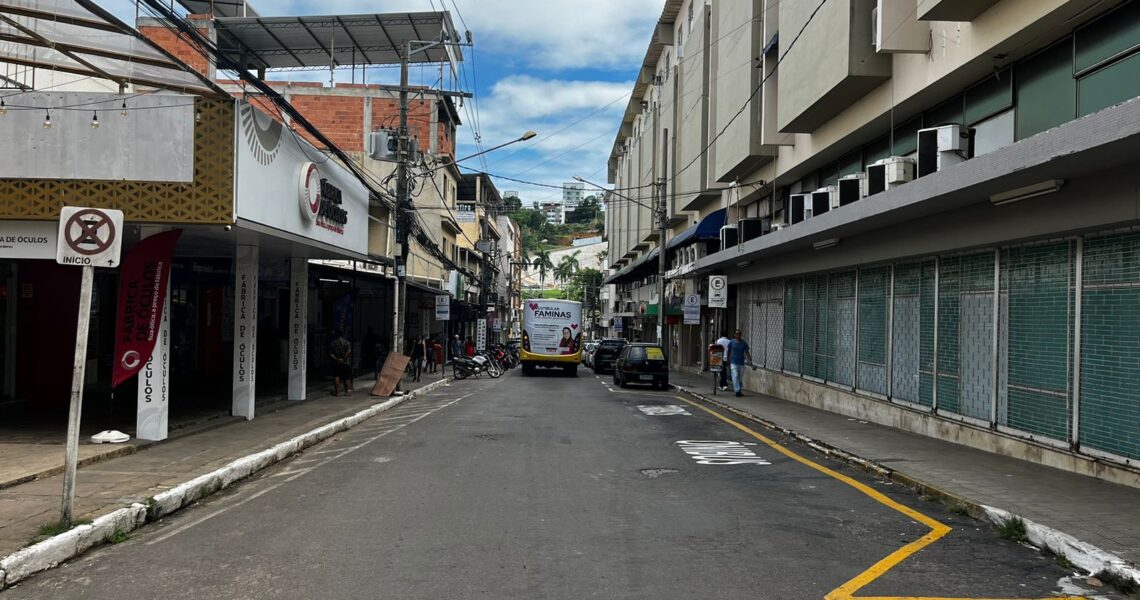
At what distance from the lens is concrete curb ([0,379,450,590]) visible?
5.85 meters

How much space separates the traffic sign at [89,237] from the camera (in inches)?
264

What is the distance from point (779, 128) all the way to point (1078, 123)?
41.0 ft

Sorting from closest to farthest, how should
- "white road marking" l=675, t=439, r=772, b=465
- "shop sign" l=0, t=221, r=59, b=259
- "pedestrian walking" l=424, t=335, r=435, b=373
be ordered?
"white road marking" l=675, t=439, r=772, b=465
"shop sign" l=0, t=221, r=59, b=259
"pedestrian walking" l=424, t=335, r=435, b=373

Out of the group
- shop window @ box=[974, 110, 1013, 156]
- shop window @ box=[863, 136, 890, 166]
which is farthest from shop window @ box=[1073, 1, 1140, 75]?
shop window @ box=[863, 136, 890, 166]

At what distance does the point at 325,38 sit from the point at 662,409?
19.3 metres

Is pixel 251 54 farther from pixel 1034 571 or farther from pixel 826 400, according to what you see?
pixel 1034 571

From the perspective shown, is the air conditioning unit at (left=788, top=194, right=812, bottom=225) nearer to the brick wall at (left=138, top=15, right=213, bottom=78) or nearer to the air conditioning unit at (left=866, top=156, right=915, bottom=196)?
the air conditioning unit at (left=866, top=156, right=915, bottom=196)

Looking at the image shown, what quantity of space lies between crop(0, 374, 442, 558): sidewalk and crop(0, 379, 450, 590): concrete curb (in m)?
0.21

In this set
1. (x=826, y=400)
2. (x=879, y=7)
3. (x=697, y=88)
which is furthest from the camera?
(x=697, y=88)

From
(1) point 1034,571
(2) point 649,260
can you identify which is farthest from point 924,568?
(2) point 649,260

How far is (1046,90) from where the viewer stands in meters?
11.3

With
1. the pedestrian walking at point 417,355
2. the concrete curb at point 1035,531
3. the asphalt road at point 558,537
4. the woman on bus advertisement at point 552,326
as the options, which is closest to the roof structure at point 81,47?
the asphalt road at point 558,537

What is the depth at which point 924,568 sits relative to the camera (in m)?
6.00

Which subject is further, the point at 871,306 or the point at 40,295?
the point at 871,306
